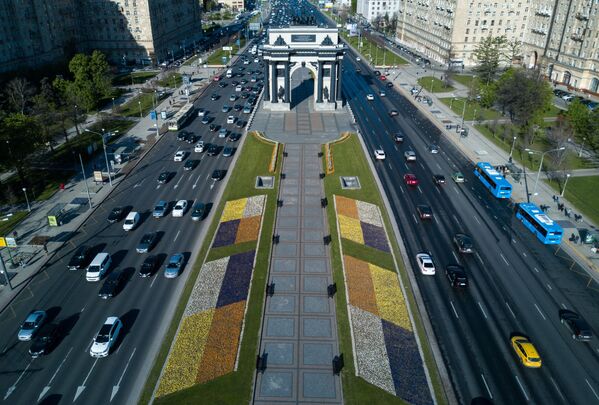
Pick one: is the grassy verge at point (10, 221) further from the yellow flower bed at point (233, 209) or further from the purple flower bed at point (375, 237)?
the purple flower bed at point (375, 237)

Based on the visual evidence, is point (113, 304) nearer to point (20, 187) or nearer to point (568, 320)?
point (20, 187)

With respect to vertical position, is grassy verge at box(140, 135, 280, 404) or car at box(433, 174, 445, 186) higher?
car at box(433, 174, 445, 186)

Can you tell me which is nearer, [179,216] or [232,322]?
[232,322]

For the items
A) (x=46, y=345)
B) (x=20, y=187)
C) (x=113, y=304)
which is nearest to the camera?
(x=46, y=345)

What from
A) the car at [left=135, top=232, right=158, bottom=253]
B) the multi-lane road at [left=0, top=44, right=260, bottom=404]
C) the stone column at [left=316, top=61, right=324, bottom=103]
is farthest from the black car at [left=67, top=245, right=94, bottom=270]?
the stone column at [left=316, top=61, right=324, bottom=103]

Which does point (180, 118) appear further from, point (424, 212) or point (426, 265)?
point (426, 265)

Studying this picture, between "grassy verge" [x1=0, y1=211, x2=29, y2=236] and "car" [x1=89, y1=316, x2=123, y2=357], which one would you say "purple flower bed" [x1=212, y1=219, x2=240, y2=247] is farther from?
"grassy verge" [x1=0, y1=211, x2=29, y2=236]

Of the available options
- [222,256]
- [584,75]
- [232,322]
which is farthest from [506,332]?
[584,75]

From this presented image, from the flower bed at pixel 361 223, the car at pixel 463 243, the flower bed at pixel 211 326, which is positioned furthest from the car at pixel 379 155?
the flower bed at pixel 211 326
